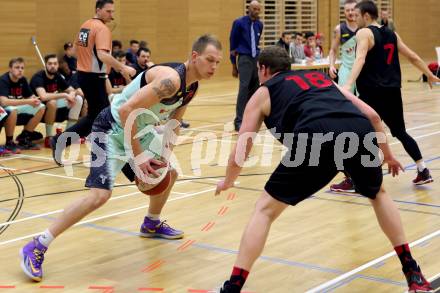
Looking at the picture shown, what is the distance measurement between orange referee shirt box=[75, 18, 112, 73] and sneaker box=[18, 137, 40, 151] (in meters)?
1.53

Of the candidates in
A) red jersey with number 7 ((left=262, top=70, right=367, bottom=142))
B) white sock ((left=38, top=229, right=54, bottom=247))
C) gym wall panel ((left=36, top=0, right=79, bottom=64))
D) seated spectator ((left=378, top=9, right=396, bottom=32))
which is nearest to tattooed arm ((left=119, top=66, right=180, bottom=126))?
red jersey with number 7 ((left=262, top=70, right=367, bottom=142))

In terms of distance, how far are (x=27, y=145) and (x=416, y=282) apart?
287 inches

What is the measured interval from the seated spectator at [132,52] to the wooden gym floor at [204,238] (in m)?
6.87

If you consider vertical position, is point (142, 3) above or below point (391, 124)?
above

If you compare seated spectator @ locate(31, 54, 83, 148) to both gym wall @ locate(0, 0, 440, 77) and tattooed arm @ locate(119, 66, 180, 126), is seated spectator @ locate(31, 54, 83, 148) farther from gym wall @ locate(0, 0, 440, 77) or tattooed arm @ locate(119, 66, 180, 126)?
tattooed arm @ locate(119, 66, 180, 126)

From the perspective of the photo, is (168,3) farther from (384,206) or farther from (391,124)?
(384,206)

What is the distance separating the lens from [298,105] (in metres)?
4.20

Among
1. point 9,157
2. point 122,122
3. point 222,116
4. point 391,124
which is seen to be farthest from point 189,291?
point 222,116

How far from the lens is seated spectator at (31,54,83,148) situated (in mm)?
10570

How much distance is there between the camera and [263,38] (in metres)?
21.3

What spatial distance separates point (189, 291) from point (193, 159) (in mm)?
4926

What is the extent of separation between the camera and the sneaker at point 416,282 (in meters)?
4.26

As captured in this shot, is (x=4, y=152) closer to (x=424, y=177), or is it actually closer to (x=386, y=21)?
(x=424, y=177)

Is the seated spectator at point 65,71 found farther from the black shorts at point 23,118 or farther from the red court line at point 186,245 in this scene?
the red court line at point 186,245
